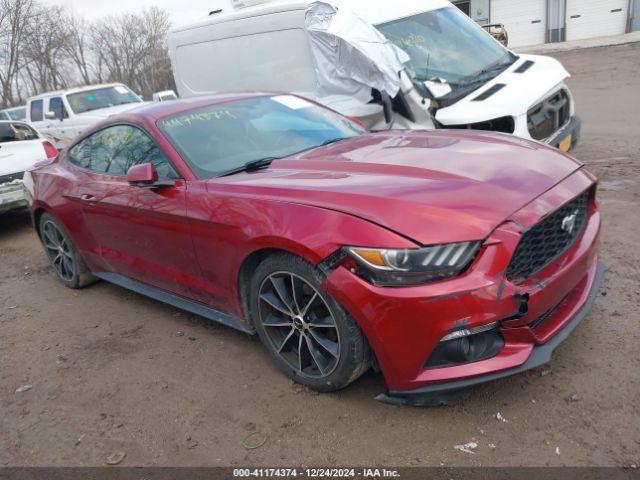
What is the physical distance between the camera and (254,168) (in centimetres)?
353

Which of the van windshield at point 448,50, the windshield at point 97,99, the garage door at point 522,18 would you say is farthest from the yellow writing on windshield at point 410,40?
the garage door at point 522,18

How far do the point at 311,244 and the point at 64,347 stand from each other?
241 cm

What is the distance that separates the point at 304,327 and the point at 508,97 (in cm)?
404

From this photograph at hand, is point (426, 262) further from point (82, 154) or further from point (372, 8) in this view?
point (372, 8)

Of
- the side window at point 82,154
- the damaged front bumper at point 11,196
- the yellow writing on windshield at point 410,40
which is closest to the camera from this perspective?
the side window at point 82,154

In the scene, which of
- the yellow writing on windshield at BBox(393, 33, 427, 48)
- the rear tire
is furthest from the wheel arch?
the yellow writing on windshield at BBox(393, 33, 427, 48)

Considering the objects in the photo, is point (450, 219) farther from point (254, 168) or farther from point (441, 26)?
point (441, 26)

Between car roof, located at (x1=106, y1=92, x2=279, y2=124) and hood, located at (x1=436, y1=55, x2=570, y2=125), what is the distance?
238 centimetres

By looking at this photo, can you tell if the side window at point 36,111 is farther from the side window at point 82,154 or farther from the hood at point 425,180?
the hood at point 425,180

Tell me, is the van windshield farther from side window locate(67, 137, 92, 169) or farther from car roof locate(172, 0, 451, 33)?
side window locate(67, 137, 92, 169)

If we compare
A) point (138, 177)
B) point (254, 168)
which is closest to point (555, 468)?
point (254, 168)

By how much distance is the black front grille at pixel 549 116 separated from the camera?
5.90m

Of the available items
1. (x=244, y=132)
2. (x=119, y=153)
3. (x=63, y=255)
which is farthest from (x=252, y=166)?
(x=63, y=255)

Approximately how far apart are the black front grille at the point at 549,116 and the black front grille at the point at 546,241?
307 centimetres
